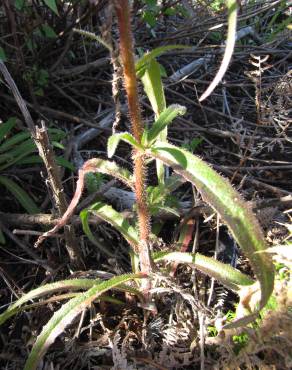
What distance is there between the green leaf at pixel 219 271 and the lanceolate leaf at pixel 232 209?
129 mm

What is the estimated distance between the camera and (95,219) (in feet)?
4.60

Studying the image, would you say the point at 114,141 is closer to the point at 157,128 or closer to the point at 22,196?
the point at 157,128

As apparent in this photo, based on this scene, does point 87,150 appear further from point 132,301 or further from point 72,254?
point 132,301

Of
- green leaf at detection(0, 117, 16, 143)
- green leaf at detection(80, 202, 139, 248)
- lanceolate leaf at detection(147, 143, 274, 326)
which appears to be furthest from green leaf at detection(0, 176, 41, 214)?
→ lanceolate leaf at detection(147, 143, 274, 326)

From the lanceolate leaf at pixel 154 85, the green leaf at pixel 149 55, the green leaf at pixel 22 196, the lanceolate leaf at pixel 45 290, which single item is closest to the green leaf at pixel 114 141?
the green leaf at pixel 149 55

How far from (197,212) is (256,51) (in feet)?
3.47

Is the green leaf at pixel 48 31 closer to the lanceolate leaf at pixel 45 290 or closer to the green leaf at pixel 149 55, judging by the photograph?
the green leaf at pixel 149 55

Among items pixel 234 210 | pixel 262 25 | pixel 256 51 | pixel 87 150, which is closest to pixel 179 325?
pixel 234 210

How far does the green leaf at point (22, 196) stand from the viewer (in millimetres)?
1466

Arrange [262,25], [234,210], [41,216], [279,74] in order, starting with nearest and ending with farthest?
[234,210], [41,216], [279,74], [262,25]

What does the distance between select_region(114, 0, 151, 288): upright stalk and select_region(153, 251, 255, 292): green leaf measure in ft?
0.28

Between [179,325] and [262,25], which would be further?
[262,25]

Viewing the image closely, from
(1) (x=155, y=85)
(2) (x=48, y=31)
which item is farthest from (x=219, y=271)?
(2) (x=48, y=31)

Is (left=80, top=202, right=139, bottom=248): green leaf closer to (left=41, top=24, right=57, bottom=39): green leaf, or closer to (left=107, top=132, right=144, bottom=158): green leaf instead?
(left=107, top=132, right=144, bottom=158): green leaf
